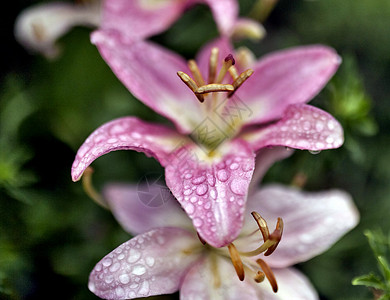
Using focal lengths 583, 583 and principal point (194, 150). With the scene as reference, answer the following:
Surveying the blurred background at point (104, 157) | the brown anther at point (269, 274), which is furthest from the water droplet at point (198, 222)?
the blurred background at point (104, 157)

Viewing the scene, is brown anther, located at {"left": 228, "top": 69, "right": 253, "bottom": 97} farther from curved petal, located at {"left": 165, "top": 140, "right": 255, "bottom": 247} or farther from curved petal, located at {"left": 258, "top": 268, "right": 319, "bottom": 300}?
curved petal, located at {"left": 258, "top": 268, "right": 319, "bottom": 300}

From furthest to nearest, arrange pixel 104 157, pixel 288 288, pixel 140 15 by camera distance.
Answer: pixel 104 157, pixel 140 15, pixel 288 288

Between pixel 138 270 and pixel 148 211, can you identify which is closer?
pixel 138 270

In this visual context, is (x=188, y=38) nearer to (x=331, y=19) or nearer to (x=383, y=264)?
(x=331, y=19)

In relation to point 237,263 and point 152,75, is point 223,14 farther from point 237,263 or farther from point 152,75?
point 237,263

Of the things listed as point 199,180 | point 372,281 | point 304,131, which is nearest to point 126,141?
point 199,180
